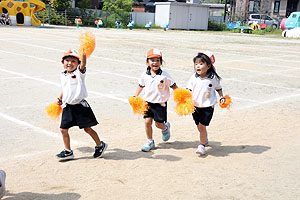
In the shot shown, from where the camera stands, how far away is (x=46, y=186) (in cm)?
386

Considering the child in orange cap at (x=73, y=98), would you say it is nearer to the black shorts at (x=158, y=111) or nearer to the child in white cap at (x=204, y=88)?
the black shorts at (x=158, y=111)

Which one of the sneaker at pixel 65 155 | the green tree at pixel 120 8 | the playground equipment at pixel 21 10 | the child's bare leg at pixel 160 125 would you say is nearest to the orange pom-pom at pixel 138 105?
the child's bare leg at pixel 160 125

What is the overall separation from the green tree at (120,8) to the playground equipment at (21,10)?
36.8 ft

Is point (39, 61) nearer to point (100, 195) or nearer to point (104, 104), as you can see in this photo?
point (104, 104)

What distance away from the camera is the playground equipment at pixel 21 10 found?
120 ft

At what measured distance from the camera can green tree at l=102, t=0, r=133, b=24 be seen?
46.7 m

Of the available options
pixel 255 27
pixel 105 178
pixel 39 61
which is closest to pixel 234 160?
pixel 105 178

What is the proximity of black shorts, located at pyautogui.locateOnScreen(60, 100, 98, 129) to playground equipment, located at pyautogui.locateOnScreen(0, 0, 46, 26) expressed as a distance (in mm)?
35177

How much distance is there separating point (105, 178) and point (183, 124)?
2.66 metres

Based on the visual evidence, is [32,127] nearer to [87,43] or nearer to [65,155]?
[65,155]

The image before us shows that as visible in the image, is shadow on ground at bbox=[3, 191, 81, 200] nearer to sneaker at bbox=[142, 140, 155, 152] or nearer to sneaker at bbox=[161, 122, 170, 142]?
sneaker at bbox=[142, 140, 155, 152]

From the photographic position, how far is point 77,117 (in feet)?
15.0

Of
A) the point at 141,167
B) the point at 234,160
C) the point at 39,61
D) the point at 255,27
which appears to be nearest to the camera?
the point at 141,167

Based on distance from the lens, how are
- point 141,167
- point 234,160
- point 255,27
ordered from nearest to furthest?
point 141,167 → point 234,160 → point 255,27
